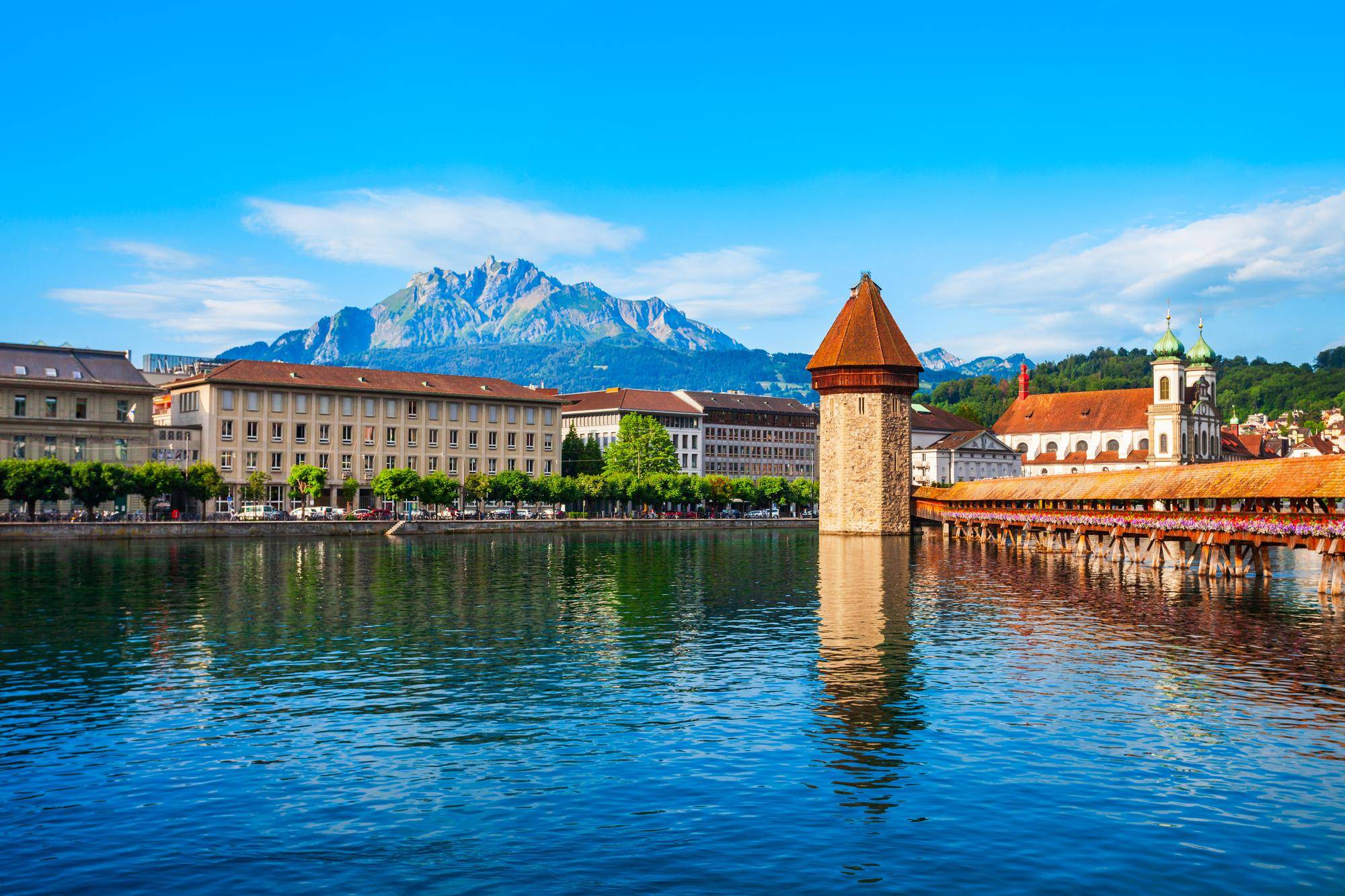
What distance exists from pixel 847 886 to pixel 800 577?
43118mm

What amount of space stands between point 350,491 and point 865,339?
51.8 metres

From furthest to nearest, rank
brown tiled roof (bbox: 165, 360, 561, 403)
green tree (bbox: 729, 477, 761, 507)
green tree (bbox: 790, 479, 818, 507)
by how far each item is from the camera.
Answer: green tree (bbox: 790, 479, 818, 507), green tree (bbox: 729, 477, 761, 507), brown tiled roof (bbox: 165, 360, 561, 403)

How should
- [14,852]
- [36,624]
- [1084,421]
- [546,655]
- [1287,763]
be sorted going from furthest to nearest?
[1084,421]
[36,624]
[546,655]
[1287,763]
[14,852]

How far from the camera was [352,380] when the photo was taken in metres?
124

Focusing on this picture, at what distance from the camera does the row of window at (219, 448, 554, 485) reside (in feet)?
380

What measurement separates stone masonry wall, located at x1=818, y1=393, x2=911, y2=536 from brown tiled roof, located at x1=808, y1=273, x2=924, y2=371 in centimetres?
270

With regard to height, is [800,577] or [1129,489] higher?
[1129,489]

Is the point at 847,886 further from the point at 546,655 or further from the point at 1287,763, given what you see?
the point at 546,655

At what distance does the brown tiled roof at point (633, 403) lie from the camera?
181000 mm

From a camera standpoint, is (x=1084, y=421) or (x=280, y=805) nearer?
(x=280, y=805)

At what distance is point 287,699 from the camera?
2402 centimetres

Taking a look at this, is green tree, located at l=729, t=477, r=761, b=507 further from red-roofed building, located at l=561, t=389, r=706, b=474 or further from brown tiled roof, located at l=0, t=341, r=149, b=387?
brown tiled roof, located at l=0, t=341, r=149, b=387

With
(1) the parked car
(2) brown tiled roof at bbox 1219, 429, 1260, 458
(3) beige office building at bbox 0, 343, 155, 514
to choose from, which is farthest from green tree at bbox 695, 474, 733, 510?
(2) brown tiled roof at bbox 1219, 429, 1260, 458

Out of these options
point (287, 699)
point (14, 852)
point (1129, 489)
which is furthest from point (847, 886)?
point (1129, 489)
